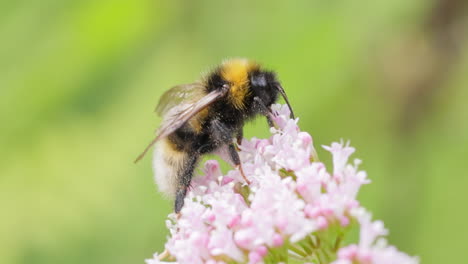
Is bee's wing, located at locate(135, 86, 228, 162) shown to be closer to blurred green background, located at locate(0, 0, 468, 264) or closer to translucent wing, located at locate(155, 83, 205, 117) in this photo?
translucent wing, located at locate(155, 83, 205, 117)

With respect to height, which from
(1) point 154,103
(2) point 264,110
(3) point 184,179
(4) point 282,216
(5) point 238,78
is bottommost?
(4) point 282,216

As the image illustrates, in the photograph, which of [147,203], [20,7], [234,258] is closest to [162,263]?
[234,258]

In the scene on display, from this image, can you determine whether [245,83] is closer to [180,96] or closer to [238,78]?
[238,78]

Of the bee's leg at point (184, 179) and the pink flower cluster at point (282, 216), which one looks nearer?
the pink flower cluster at point (282, 216)

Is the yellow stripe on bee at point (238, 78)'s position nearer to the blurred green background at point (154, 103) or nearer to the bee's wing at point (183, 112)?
the bee's wing at point (183, 112)

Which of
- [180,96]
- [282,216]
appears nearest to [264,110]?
[180,96]

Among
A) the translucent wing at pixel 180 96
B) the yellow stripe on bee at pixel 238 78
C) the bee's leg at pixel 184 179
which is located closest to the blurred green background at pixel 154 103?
the translucent wing at pixel 180 96

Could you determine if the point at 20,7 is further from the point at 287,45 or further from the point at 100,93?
the point at 287,45
